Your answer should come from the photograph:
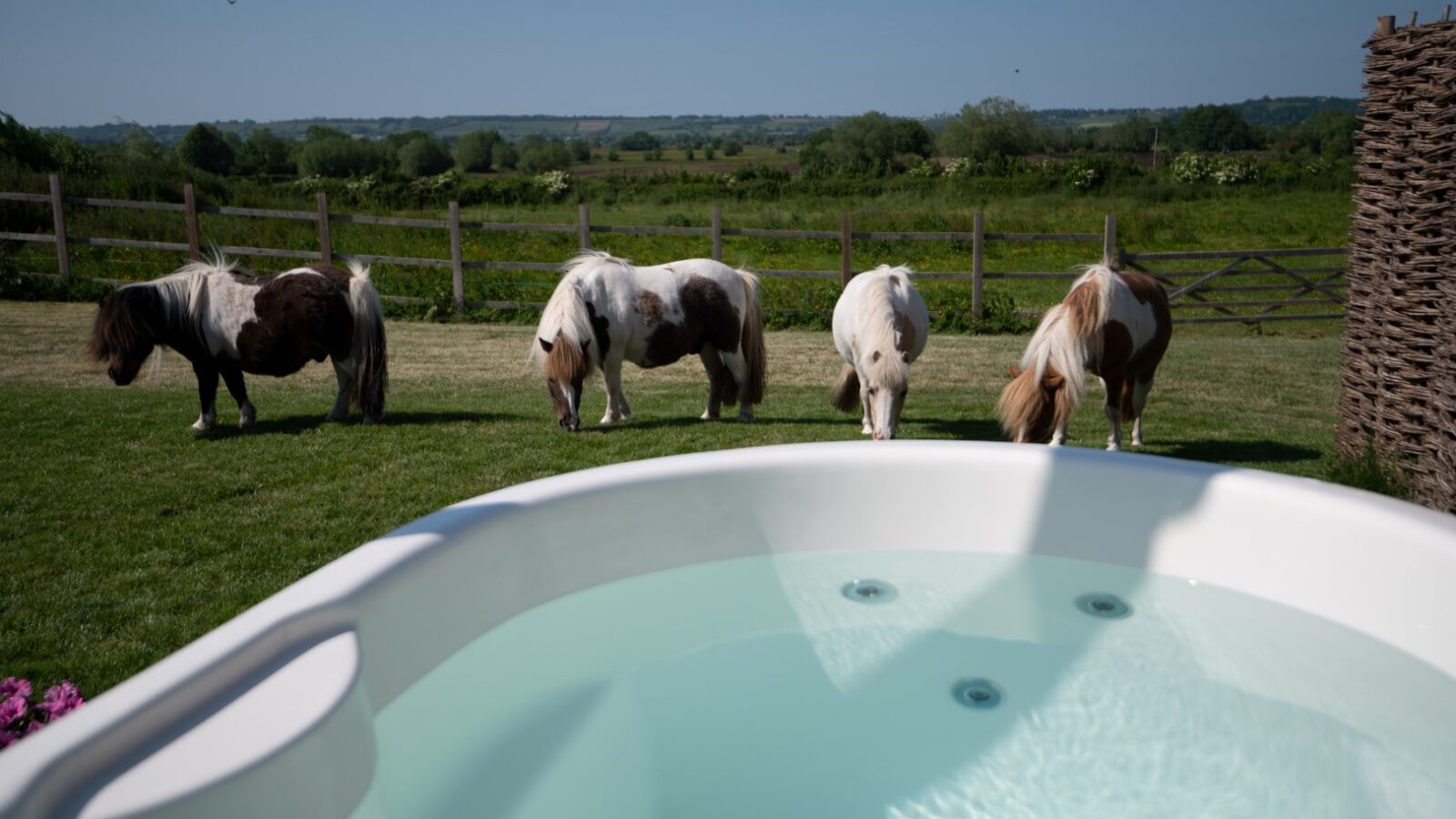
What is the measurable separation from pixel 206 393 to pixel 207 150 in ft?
105

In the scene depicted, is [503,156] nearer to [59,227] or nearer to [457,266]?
[59,227]

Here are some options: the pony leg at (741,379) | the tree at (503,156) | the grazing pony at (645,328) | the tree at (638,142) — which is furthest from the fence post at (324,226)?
the tree at (638,142)

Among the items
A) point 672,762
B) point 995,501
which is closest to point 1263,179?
point 995,501

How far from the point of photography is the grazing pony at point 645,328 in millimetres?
6934

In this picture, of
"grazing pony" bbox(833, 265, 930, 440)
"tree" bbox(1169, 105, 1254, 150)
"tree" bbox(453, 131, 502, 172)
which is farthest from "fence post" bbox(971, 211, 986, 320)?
A: "tree" bbox(453, 131, 502, 172)

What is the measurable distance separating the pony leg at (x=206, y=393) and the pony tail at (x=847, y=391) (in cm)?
426

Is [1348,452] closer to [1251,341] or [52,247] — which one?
[1251,341]

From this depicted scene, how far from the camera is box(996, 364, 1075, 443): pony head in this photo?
5.75 m

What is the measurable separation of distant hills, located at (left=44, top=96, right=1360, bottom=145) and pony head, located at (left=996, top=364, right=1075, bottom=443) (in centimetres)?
1228

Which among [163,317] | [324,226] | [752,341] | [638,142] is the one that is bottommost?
[752,341]

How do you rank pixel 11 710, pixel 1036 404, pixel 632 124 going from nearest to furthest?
1. pixel 11 710
2. pixel 1036 404
3. pixel 632 124

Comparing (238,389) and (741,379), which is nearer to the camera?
(238,389)

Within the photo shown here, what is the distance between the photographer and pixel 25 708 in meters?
2.35

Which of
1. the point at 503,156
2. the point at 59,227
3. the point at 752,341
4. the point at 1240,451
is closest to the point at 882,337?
the point at 752,341
